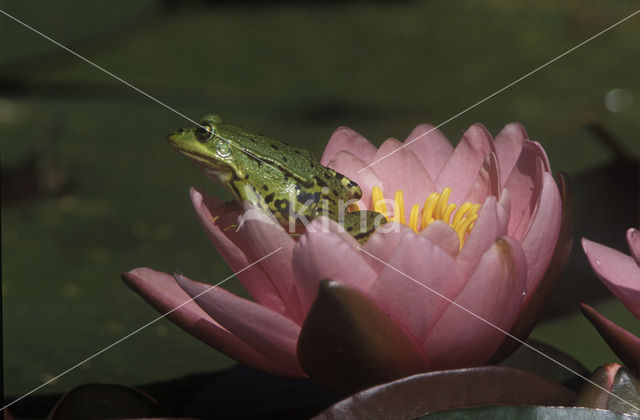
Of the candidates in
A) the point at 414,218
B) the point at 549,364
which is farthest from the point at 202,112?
the point at 549,364

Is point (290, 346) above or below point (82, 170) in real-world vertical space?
above

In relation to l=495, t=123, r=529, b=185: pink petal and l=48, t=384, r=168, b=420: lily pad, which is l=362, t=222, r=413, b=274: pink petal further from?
l=48, t=384, r=168, b=420: lily pad

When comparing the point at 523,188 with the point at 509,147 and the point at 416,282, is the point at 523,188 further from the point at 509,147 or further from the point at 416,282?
the point at 416,282

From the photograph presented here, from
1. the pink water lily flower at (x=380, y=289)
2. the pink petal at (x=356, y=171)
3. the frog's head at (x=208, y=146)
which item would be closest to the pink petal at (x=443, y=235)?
the pink water lily flower at (x=380, y=289)

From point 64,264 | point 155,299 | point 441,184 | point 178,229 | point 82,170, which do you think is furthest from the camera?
point 82,170

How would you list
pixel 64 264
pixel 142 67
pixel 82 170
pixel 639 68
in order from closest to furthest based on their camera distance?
pixel 64 264 → pixel 82 170 → pixel 639 68 → pixel 142 67

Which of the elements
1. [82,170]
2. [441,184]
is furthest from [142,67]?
[441,184]

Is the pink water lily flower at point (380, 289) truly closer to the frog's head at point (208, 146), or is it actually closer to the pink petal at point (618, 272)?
the pink petal at point (618, 272)

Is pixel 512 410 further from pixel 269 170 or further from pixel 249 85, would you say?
pixel 249 85

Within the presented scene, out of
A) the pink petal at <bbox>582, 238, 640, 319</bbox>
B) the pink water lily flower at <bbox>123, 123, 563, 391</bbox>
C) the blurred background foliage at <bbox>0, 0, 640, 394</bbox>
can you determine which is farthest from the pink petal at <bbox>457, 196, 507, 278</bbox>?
the blurred background foliage at <bbox>0, 0, 640, 394</bbox>
